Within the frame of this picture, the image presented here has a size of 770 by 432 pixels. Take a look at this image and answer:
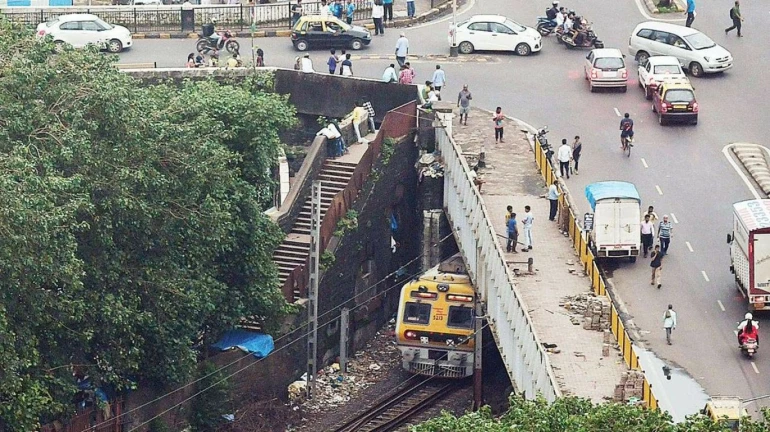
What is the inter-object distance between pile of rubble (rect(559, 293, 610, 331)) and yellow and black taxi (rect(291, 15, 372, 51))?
23.7 m

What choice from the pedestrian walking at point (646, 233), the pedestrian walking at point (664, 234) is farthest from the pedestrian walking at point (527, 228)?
the pedestrian walking at point (664, 234)

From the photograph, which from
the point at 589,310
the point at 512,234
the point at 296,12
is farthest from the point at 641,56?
the point at 589,310

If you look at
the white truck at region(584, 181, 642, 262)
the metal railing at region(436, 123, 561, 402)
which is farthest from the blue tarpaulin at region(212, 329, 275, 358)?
the white truck at region(584, 181, 642, 262)

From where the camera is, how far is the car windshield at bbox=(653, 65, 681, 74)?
215 feet

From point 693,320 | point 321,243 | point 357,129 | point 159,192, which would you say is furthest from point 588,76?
point 159,192

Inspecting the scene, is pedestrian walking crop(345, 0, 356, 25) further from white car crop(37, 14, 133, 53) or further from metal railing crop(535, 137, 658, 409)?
metal railing crop(535, 137, 658, 409)

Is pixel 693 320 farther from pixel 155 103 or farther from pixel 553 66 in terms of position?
pixel 553 66

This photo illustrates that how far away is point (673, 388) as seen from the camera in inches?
1834

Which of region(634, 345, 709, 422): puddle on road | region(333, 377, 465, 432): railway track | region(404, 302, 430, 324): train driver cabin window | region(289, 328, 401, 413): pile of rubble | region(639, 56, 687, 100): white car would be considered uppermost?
region(639, 56, 687, 100): white car

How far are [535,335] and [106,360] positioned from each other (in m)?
10.1

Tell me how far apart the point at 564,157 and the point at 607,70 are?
8.53m

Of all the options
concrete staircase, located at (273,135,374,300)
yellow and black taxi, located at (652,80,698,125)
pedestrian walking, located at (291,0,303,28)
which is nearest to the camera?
concrete staircase, located at (273,135,374,300)

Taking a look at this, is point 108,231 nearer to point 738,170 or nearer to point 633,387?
point 633,387

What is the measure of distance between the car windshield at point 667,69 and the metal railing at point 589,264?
24.3 ft
